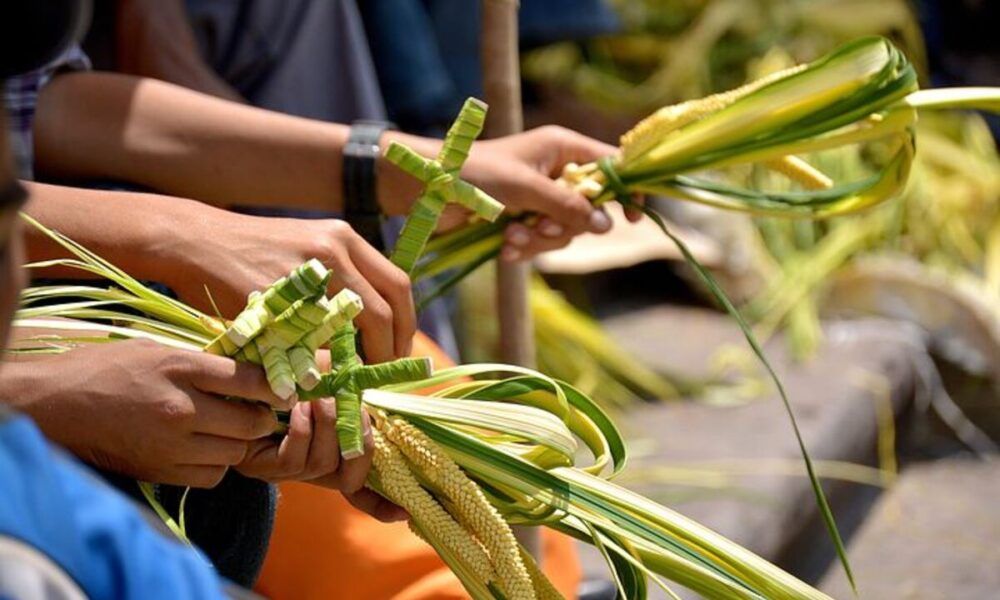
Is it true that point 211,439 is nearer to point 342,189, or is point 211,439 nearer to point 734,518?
point 342,189

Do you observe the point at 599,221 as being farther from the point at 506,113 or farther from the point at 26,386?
the point at 26,386

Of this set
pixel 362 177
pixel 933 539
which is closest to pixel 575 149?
pixel 362 177

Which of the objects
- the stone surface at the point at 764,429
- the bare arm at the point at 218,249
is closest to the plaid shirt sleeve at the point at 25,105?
the bare arm at the point at 218,249

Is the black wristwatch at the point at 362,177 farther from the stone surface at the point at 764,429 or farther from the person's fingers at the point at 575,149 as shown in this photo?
the stone surface at the point at 764,429

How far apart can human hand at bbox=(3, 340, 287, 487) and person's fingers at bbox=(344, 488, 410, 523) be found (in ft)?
0.44

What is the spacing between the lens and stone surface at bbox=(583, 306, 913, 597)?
2.11m

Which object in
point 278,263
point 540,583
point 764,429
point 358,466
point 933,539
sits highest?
point 278,263

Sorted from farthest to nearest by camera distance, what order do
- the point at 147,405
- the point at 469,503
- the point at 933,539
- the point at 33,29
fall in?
the point at 933,539, the point at 469,503, the point at 147,405, the point at 33,29

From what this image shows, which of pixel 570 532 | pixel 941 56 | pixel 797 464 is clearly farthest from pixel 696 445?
pixel 941 56

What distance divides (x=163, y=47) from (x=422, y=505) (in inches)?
34.1

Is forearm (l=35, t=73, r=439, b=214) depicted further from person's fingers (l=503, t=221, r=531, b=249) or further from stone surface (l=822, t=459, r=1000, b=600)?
stone surface (l=822, t=459, r=1000, b=600)

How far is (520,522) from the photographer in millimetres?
1130

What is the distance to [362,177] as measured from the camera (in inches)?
55.4

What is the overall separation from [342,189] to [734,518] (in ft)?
2.89
